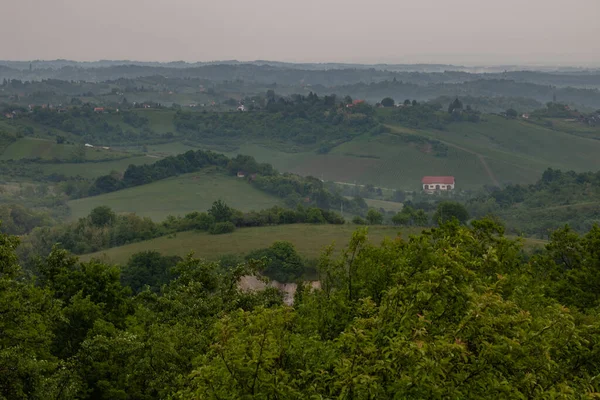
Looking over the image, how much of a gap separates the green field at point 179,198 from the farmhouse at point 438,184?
162ft

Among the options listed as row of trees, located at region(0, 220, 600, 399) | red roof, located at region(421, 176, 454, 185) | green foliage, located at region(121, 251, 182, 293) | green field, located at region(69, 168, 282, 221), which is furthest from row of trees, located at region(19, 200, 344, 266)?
red roof, located at region(421, 176, 454, 185)

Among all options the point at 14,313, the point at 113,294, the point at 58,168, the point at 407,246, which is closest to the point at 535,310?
the point at 407,246

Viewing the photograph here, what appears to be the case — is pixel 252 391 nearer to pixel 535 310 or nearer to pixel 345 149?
pixel 535 310

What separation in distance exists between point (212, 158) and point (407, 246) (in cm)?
13554

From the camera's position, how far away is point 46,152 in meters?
160

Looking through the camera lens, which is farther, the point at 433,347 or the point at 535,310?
the point at 535,310

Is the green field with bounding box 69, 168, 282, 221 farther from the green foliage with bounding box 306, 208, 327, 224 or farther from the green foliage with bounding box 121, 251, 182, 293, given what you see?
the green foliage with bounding box 121, 251, 182, 293

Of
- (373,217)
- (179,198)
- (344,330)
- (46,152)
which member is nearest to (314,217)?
(373,217)

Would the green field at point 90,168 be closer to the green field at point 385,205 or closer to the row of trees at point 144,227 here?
the green field at point 385,205

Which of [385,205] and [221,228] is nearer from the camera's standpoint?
[221,228]

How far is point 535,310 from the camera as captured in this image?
15.3 m

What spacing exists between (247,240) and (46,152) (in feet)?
364

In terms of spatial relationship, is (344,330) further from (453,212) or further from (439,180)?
(439,180)

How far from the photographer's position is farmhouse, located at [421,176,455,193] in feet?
510
